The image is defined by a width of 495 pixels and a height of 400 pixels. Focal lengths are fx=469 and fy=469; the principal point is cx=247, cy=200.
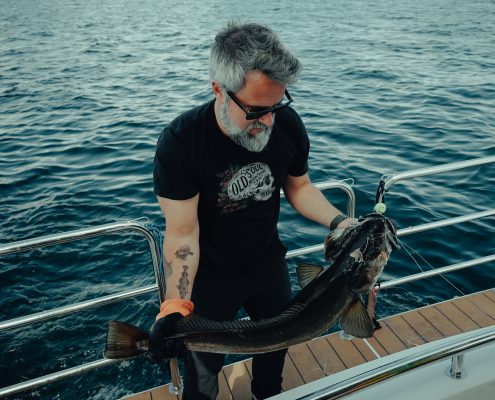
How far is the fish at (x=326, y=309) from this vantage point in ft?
8.48

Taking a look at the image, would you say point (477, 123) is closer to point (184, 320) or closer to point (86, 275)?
point (86, 275)

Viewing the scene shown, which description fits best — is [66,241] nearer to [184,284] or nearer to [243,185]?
[184,284]

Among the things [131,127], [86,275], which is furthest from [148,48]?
[86,275]

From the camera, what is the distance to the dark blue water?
681 centimetres

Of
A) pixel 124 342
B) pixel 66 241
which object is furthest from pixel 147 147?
pixel 124 342

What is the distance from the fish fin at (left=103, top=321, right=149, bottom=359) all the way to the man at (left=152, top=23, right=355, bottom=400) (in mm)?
136

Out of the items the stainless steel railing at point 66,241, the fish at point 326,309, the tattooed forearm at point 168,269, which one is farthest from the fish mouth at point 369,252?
the tattooed forearm at point 168,269

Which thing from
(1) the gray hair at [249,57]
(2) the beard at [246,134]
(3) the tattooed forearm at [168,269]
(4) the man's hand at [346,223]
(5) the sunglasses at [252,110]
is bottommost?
(3) the tattooed forearm at [168,269]

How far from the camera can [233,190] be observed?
298cm

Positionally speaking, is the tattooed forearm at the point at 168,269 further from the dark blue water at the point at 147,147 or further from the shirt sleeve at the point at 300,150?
the dark blue water at the point at 147,147

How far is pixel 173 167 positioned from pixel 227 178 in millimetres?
362

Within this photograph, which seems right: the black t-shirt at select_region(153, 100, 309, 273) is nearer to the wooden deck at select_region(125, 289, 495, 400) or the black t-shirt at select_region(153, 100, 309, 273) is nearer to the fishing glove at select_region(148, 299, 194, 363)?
the fishing glove at select_region(148, 299, 194, 363)

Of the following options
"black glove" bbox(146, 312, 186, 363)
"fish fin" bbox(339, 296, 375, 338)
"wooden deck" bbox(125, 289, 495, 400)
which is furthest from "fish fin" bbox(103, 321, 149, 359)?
"wooden deck" bbox(125, 289, 495, 400)

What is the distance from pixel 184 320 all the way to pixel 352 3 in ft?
153
